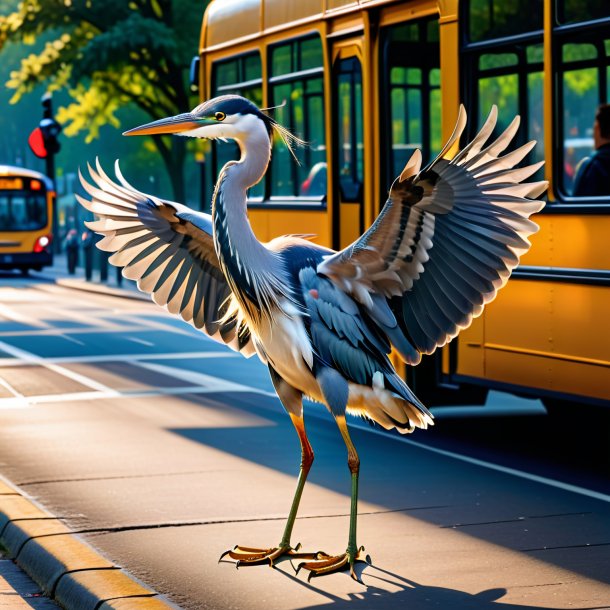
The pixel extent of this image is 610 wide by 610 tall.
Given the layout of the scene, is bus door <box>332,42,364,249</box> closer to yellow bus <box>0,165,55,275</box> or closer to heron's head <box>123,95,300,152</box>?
heron's head <box>123,95,300,152</box>

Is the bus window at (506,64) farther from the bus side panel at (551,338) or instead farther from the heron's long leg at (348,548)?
the heron's long leg at (348,548)

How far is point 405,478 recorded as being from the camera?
28.8ft

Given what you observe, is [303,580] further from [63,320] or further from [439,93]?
[63,320]

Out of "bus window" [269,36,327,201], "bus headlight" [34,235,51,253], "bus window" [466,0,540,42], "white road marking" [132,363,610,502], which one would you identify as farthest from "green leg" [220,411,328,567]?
"bus headlight" [34,235,51,253]

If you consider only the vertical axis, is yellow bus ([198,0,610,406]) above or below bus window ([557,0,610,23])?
below

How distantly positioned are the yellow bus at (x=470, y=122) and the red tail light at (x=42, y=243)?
2897 centimetres

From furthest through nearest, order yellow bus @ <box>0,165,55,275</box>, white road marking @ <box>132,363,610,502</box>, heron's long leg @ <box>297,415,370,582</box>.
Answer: yellow bus @ <box>0,165,55,275</box> < white road marking @ <box>132,363,610,502</box> < heron's long leg @ <box>297,415,370,582</box>

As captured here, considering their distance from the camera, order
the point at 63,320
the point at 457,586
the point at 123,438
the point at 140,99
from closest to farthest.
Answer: the point at 457,586, the point at 123,438, the point at 63,320, the point at 140,99

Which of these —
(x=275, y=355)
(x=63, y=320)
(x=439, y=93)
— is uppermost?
(x=439, y=93)

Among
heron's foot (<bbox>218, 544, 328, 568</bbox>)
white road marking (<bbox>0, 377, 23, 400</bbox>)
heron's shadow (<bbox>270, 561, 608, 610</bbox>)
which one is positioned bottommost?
white road marking (<bbox>0, 377, 23, 400</bbox>)

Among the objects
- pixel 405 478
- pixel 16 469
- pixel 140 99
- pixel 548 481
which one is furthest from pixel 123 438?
pixel 140 99

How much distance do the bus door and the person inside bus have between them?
2799 mm

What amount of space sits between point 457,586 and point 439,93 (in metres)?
5.42

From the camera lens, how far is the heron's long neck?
5895mm
